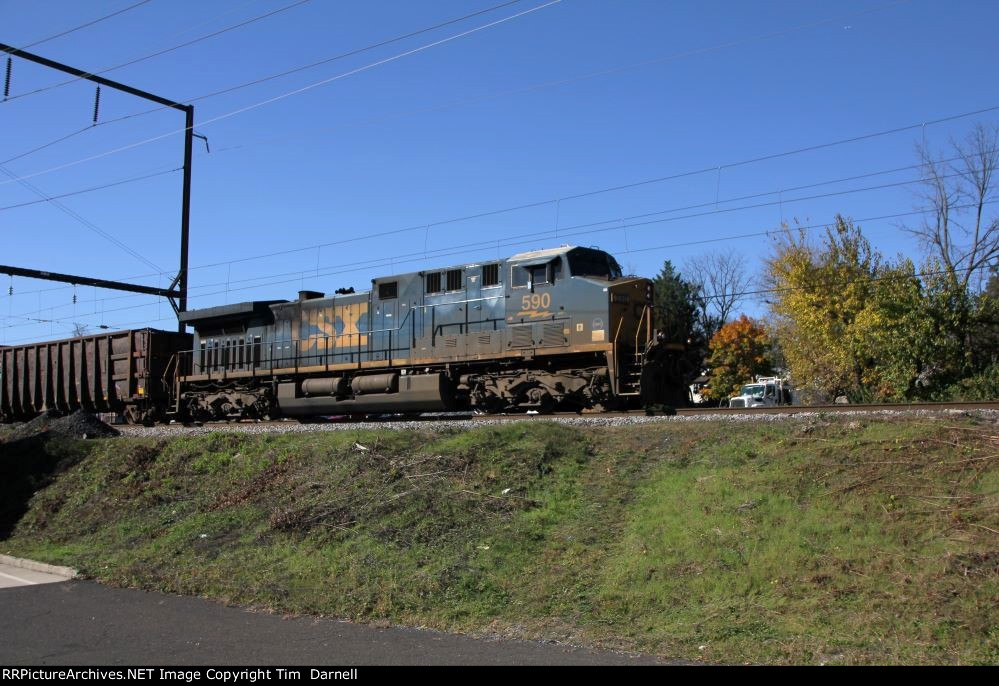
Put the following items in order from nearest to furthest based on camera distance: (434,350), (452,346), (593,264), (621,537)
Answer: (621,537)
(593,264)
(452,346)
(434,350)

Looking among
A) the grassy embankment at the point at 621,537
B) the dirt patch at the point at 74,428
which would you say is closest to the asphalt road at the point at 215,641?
the grassy embankment at the point at 621,537

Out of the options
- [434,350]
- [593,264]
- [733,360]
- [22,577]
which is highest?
[593,264]

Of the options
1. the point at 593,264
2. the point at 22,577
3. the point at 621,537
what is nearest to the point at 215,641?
the point at 621,537

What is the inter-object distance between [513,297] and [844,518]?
10.2 metres

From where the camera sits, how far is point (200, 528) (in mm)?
11758

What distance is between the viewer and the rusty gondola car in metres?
24.4

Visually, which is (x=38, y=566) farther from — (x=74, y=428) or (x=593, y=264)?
(x=593, y=264)

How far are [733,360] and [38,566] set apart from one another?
4909 centimetres

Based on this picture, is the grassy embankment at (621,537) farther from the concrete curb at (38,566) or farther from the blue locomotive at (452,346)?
the blue locomotive at (452,346)

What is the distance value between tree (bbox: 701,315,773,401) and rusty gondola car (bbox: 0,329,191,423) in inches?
1545

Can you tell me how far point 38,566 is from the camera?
1173 centimetres

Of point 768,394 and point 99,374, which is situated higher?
point 99,374

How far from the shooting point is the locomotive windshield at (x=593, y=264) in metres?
16.2
